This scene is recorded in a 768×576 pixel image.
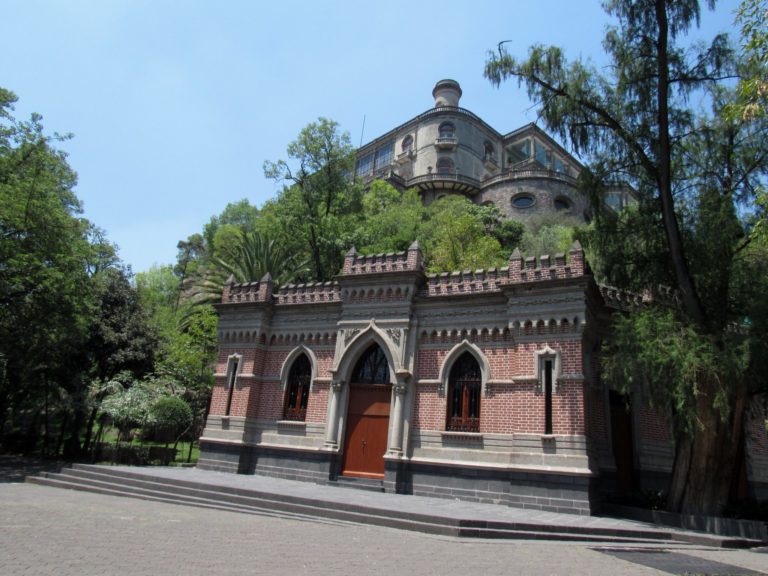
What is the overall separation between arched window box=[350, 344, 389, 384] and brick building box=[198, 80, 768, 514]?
0.05 metres

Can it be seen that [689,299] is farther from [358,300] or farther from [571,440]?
[358,300]

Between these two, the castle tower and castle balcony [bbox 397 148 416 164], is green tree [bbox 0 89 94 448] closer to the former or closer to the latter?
castle balcony [bbox 397 148 416 164]

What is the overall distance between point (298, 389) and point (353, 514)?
325 inches

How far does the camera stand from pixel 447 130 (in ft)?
177

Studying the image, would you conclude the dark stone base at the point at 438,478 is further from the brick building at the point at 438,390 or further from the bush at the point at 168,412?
the bush at the point at 168,412

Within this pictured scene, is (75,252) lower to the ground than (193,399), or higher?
higher

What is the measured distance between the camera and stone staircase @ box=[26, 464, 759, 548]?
10.4 m

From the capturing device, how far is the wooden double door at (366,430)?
17.1 metres

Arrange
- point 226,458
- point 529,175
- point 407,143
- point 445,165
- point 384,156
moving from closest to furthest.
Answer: point 226,458 < point 529,175 < point 445,165 < point 407,143 < point 384,156

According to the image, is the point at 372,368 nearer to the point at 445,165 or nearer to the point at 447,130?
the point at 445,165

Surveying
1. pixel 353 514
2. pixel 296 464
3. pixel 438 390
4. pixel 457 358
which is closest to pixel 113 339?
pixel 296 464

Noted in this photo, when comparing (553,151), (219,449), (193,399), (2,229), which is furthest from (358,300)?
(553,151)

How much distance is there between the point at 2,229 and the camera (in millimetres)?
18516

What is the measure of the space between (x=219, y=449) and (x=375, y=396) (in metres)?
6.36
